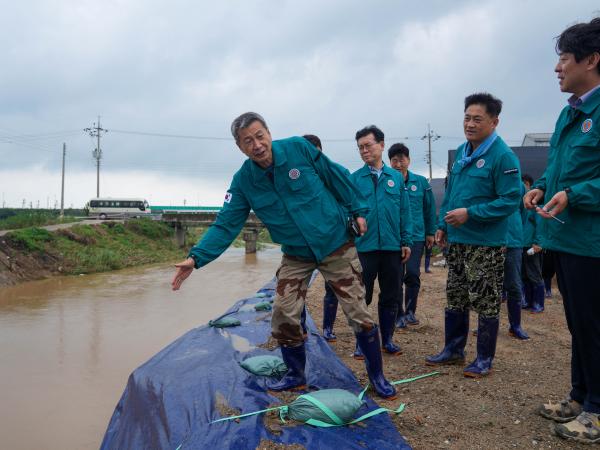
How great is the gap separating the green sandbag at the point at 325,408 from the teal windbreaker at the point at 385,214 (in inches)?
61.8

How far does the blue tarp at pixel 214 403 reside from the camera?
2104mm

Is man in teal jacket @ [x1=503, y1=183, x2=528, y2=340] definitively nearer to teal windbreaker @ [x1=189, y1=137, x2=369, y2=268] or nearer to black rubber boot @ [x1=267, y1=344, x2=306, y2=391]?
teal windbreaker @ [x1=189, y1=137, x2=369, y2=268]

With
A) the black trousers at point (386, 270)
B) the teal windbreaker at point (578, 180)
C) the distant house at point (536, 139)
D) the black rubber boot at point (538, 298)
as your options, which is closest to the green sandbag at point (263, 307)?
the black trousers at point (386, 270)

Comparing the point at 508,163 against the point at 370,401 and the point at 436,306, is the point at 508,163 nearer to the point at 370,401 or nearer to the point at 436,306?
the point at 370,401

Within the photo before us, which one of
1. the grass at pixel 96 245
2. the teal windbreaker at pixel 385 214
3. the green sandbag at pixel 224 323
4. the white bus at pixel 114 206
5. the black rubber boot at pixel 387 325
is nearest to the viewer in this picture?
the teal windbreaker at pixel 385 214

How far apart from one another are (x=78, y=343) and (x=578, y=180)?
18.6 ft

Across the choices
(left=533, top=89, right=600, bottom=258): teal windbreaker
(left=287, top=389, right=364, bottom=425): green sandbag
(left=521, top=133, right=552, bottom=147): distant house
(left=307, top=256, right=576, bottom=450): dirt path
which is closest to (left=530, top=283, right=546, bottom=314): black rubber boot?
(left=307, top=256, right=576, bottom=450): dirt path

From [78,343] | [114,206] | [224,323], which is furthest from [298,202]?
[114,206]

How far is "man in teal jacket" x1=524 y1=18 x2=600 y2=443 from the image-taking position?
7.06 ft

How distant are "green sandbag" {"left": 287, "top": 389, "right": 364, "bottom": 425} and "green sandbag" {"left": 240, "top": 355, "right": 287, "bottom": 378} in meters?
0.69

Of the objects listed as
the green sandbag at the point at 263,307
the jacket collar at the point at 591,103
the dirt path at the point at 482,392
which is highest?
the jacket collar at the point at 591,103

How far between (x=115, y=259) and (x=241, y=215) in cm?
1464

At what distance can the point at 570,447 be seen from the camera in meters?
2.18

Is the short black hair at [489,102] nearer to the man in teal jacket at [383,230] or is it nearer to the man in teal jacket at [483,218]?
the man in teal jacket at [483,218]
